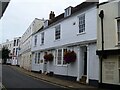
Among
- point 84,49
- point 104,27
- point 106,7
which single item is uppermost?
point 106,7

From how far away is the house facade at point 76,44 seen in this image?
62.6 ft

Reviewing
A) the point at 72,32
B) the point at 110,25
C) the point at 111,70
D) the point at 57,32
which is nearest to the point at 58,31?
the point at 57,32

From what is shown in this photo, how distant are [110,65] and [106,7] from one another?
423 centimetres

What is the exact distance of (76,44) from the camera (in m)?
21.8

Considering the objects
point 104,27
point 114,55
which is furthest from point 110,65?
point 104,27

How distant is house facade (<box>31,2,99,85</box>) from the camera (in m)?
19.1

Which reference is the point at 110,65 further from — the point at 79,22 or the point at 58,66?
the point at 58,66

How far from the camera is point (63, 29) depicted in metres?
25.4

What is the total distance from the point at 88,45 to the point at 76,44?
2201 millimetres

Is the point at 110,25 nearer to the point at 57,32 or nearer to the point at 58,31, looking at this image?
the point at 58,31

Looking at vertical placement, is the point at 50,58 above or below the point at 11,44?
below

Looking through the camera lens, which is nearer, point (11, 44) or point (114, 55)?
point (114, 55)

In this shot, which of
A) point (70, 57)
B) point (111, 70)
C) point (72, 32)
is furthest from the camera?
point (72, 32)

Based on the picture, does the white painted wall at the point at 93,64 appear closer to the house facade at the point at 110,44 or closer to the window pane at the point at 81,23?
the house facade at the point at 110,44
